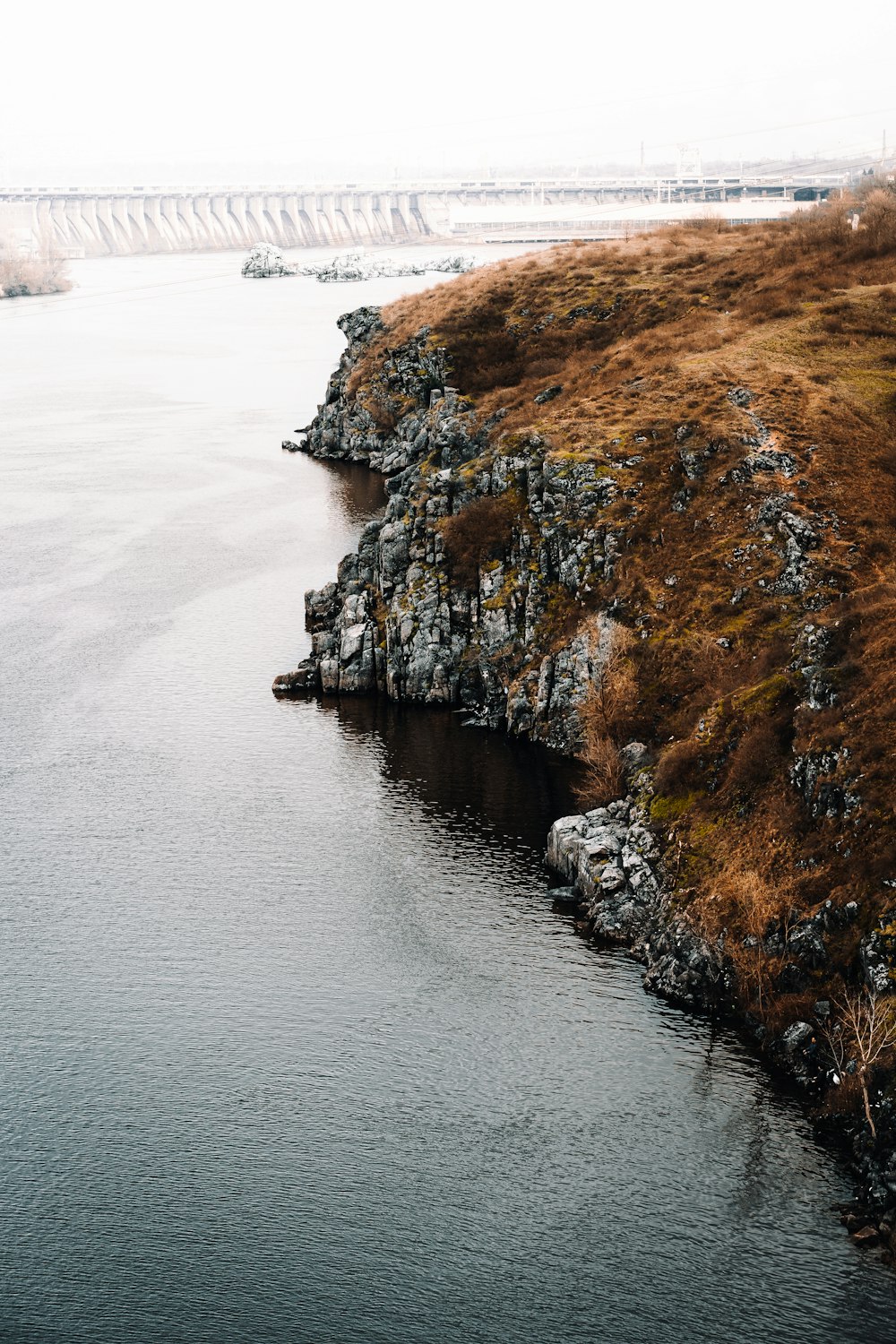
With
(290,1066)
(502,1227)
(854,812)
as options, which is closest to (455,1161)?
(502,1227)

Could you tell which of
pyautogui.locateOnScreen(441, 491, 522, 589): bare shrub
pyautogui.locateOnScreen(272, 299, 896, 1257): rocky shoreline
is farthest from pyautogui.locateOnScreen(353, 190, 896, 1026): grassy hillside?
pyautogui.locateOnScreen(272, 299, 896, 1257): rocky shoreline

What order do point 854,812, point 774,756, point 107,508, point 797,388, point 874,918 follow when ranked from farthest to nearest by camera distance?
point 107,508
point 797,388
point 774,756
point 854,812
point 874,918

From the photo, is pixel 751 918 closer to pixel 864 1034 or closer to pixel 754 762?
pixel 864 1034

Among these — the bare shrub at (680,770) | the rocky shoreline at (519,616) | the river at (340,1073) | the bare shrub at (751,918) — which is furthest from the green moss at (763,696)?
the river at (340,1073)

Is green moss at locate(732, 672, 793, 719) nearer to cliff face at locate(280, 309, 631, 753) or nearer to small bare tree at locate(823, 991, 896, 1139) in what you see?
cliff face at locate(280, 309, 631, 753)

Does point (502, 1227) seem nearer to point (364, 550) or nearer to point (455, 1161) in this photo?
point (455, 1161)

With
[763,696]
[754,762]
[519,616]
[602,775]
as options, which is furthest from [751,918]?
[519,616]
